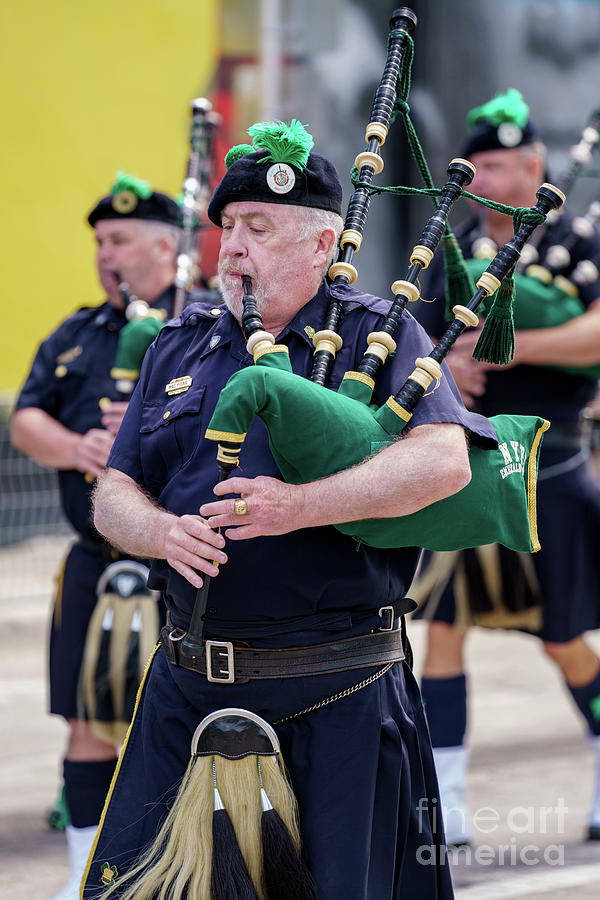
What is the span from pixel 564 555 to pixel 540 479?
10.8 inches

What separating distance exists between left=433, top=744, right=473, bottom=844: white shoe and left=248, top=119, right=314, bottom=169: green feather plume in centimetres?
238

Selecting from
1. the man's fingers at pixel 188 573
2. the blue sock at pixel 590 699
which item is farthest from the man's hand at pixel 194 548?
the blue sock at pixel 590 699

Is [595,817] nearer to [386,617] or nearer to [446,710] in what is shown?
[446,710]

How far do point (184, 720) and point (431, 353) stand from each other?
2.88ft

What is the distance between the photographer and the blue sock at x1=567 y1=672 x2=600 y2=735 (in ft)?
14.1

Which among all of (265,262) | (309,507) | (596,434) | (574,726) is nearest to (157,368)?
(265,262)

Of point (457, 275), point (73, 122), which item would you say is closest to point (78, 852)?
point (457, 275)

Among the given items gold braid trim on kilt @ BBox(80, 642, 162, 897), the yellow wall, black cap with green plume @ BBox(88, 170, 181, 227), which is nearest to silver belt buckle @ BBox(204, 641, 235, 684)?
gold braid trim on kilt @ BBox(80, 642, 162, 897)

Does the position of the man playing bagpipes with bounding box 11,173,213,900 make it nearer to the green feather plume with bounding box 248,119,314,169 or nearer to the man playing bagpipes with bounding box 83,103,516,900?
the man playing bagpipes with bounding box 83,103,516,900

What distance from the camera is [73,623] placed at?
402cm

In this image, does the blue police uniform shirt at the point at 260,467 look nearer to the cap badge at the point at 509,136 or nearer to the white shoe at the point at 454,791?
the white shoe at the point at 454,791

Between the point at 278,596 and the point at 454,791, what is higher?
the point at 278,596

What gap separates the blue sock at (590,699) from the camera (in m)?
4.30

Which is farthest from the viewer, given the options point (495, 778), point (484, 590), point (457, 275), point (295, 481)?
point (495, 778)
